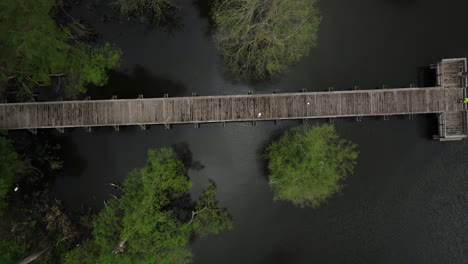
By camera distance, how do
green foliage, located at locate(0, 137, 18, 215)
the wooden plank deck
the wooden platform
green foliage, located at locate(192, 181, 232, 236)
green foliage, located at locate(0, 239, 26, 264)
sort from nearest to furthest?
green foliage, located at locate(0, 137, 18, 215) → green foliage, located at locate(0, 239, 26, 264) → the wooden plank deck → the wooden platform → green foliage, located at locate(192, 181, 232, 236)

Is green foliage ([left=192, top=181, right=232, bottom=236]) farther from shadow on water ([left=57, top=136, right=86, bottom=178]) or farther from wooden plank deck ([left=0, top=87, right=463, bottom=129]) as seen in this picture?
shadow on water ([left=57, top=136, right=86, bottom=178])

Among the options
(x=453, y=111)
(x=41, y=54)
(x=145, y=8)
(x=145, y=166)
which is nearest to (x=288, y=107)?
(x=145, y=166)

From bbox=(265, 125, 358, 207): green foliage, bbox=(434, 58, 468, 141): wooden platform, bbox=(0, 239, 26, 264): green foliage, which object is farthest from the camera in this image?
bbox=(434, 58, 468, 141): wooden platform

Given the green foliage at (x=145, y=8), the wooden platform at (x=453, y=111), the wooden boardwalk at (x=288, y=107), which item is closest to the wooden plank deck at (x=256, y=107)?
the wooden boardwalk at (x=288, y=107)

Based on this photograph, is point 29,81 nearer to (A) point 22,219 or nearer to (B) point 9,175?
(B) point 9,175

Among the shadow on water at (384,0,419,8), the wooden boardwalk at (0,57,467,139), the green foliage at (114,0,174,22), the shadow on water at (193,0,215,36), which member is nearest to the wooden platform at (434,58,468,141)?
the wooden boardwalk at (0,57,467,139)

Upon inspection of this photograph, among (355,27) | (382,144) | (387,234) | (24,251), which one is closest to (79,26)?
(24,251)

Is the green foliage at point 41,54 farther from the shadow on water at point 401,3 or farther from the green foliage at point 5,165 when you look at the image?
the shadow on water at point 401,3
